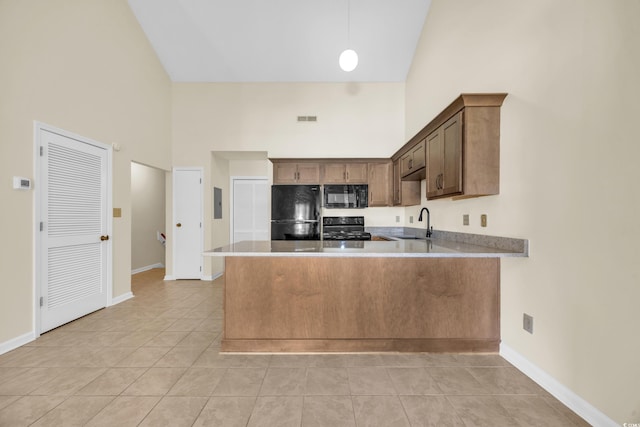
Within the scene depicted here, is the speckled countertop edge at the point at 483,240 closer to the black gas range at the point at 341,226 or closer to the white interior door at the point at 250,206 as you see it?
the black gas range at the point at 341,226

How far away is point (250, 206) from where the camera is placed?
5941mm

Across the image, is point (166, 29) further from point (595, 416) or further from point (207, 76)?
point (595, 416)

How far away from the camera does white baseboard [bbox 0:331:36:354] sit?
94.1 inches

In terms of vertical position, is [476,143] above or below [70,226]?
above

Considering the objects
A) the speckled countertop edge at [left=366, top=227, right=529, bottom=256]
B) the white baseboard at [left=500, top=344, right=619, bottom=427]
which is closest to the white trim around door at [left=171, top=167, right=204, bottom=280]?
the speckled countertop edge at [left=366, top=227, right=529, bottom=256]

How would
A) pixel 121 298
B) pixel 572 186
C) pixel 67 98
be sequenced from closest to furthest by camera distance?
1. pixel 572 186
2. pixel 67 98
3. pixel 121 298

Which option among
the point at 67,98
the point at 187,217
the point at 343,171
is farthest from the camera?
the point at 187,217

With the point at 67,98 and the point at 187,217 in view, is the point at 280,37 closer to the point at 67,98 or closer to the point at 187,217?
the point at 67,98

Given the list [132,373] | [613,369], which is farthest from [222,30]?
[613,369]

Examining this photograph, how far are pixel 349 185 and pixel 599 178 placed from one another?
11.1ft

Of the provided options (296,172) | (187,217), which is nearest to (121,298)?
(187,217)

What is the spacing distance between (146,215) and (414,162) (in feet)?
18.9

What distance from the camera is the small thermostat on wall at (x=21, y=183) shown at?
8.23ft

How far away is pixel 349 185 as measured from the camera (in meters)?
4.72
